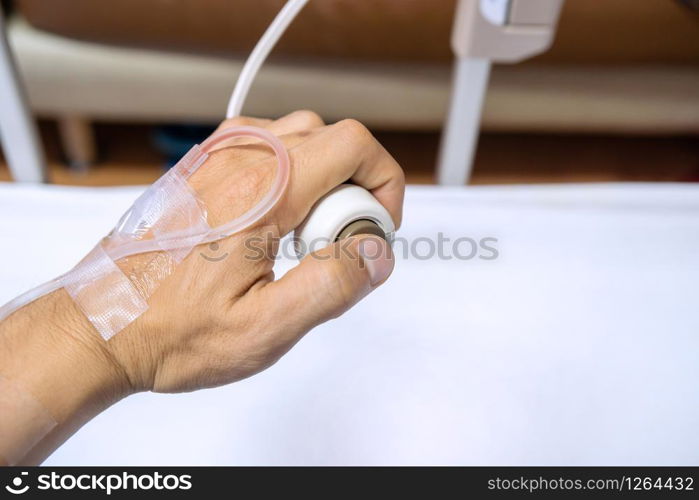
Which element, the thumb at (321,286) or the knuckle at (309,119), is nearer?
the thumb at (321,286)

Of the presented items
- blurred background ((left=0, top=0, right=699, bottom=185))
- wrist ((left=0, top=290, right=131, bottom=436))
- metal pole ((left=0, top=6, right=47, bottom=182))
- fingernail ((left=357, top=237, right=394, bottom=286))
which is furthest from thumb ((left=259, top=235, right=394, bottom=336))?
blurred background ((left=0, top=0, right=699, bottom=185))

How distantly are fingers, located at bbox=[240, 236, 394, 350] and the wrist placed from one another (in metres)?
0.14

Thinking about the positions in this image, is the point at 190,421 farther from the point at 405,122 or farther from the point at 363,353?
the point at 405,122

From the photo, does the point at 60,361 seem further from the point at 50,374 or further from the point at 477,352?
the point at 477,352

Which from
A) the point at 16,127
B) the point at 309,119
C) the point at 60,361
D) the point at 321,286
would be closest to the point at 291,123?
the point at 309,119

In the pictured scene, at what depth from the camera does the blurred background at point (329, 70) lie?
1.19m

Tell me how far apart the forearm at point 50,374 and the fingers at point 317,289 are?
142 millimetres

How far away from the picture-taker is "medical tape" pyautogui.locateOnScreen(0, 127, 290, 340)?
0.53 metres
